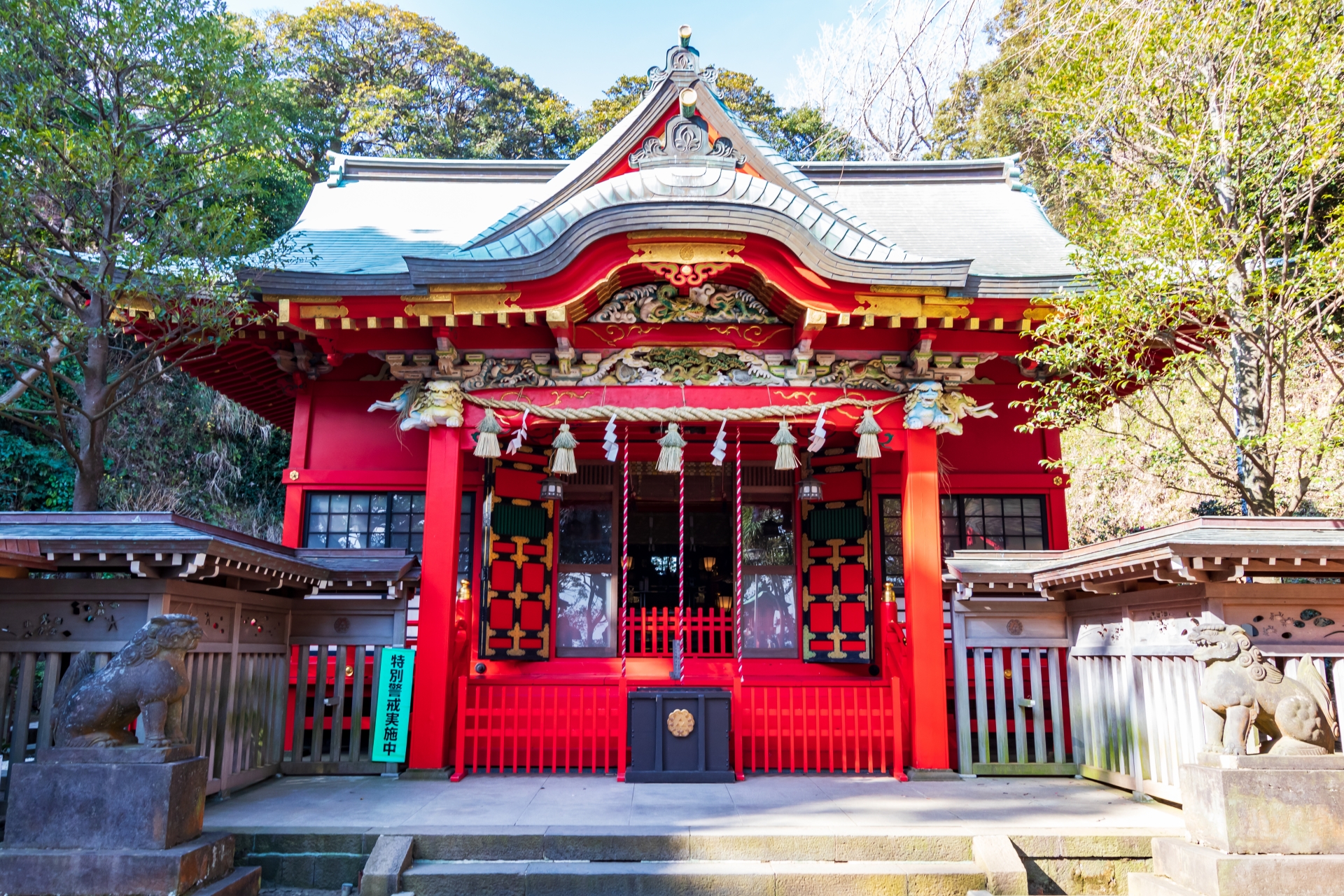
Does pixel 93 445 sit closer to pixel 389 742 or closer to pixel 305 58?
pixel 389 742

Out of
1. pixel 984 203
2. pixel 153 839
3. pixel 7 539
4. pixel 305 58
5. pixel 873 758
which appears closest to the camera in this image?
pixel 153 839

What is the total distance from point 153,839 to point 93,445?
15.3 ft

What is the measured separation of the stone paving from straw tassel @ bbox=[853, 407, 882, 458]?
2775mm

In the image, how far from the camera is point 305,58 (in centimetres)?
2433

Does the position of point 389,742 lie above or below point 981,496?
below

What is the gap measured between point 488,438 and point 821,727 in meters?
3.98

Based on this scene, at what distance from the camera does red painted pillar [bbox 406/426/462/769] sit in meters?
7.22

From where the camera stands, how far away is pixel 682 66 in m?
8.68

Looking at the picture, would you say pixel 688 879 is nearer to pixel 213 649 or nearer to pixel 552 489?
pixel 213 649

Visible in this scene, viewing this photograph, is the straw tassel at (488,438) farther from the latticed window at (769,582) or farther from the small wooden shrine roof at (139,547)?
the latticed window at (769,582)

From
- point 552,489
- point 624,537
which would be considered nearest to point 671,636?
point 624,537

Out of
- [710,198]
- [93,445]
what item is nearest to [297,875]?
[93,445]

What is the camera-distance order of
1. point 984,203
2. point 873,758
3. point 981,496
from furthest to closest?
Answer: point 984,203 < point 981,496 < point 873,758

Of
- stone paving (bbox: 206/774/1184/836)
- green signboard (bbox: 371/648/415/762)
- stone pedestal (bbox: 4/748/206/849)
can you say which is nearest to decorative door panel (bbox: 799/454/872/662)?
stone paving (bbox: 206/774/1184/836)
